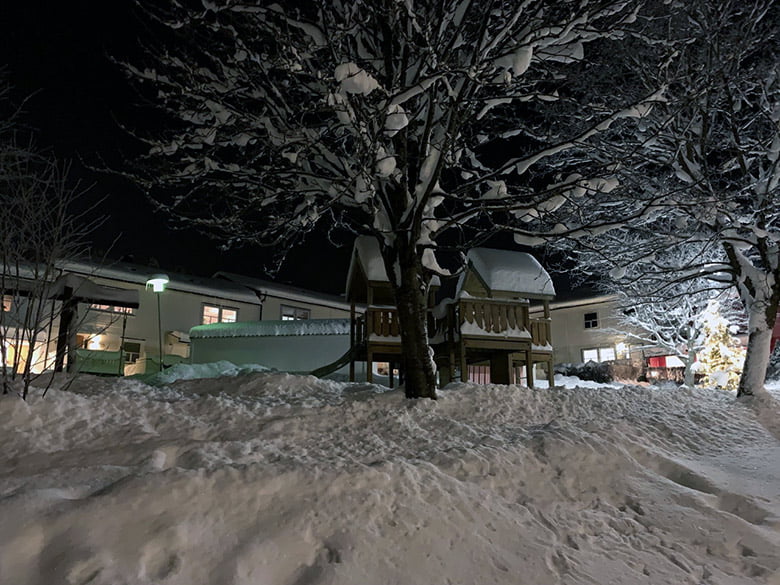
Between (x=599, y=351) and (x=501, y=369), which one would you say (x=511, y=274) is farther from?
(x=599, y=351)

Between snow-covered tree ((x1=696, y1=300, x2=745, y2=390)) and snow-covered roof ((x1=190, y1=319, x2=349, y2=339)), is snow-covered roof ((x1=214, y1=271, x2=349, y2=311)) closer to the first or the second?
snow-covered roof ((x1=190, y1=319, x2=349, y2=339))

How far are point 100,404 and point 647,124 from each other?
11.3 m

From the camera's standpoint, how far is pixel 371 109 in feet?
24.6

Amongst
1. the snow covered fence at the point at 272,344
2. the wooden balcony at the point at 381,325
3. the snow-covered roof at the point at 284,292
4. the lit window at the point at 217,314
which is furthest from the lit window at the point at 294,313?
the wooden balcony at the point at 381,325

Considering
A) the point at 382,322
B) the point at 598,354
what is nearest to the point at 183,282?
the point at 382,322

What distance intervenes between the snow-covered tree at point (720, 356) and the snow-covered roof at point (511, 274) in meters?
7.32

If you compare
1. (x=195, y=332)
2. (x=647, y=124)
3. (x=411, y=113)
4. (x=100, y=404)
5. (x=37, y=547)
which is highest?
(x=647, y=124)

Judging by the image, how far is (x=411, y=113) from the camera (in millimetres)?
8391

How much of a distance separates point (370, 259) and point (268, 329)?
325 inches

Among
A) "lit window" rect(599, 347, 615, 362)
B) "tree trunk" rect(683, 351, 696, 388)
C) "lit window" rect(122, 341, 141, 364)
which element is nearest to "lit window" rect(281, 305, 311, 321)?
"lit window" rect(122, 341, 141, 364)

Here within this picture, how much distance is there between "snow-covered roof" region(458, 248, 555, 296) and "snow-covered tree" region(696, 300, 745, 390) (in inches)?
288

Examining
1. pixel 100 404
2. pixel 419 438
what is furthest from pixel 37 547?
pixel 419 438

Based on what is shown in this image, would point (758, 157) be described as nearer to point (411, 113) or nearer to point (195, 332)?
point (411, 113)

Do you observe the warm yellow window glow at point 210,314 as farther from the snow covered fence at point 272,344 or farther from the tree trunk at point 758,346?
the tree trunk at point 758,346
